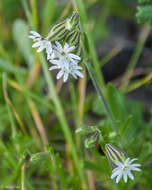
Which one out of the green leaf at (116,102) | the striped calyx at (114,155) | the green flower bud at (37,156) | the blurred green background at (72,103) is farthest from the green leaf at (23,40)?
the striped calyx at (114,155)

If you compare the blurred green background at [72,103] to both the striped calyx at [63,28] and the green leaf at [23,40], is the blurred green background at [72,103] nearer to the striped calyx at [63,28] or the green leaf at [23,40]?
the green leaf at [23,40]

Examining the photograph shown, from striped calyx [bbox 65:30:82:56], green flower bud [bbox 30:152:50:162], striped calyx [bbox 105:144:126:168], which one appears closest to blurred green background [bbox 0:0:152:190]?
green flower bud [bbox 30:152:50:162]

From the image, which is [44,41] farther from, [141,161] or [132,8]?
[132,8]

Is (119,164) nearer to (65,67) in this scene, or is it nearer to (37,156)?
(37,156)

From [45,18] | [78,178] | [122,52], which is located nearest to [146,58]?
[122,52]

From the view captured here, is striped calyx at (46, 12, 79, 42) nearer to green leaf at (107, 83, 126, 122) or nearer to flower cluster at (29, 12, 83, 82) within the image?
flower cluster at (29, 12, 83, 82)
